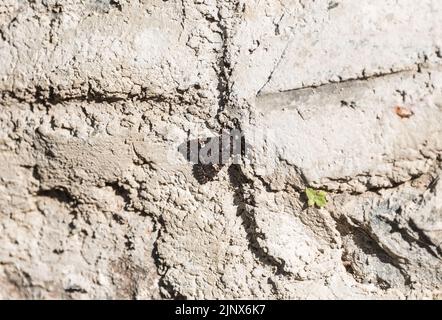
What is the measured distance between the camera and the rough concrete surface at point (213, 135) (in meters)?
1.64

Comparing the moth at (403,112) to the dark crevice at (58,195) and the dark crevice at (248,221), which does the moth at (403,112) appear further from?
the dark crevice at (58,195)

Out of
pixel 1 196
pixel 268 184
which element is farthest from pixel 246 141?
pixel 1 196

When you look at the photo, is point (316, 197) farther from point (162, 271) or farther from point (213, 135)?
point (162, 271)

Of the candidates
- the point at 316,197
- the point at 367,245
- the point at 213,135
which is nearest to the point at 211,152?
the point at 213,135

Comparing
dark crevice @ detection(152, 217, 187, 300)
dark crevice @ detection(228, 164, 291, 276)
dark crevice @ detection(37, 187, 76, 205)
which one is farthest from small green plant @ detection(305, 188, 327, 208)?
dark crevice @ detection(37, 187, 76, 205)

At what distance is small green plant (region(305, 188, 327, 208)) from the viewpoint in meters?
1.74

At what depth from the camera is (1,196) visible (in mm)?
1955

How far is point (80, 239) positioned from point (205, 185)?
495mm

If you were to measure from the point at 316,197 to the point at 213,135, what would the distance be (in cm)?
38

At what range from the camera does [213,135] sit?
1.80m

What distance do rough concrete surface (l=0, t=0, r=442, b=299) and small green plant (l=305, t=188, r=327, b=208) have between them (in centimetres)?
→ 2

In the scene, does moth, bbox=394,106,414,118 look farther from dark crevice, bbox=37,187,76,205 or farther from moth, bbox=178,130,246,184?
dark crevice, bbox=37,187,76,205

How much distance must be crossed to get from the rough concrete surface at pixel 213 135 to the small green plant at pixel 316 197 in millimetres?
23

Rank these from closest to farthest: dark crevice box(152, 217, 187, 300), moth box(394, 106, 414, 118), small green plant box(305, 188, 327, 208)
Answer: moth box(394, 106, 414, 118), small green plant box(305, 188, 327, 208), dark crevice box(152, 217, 187, 300)
